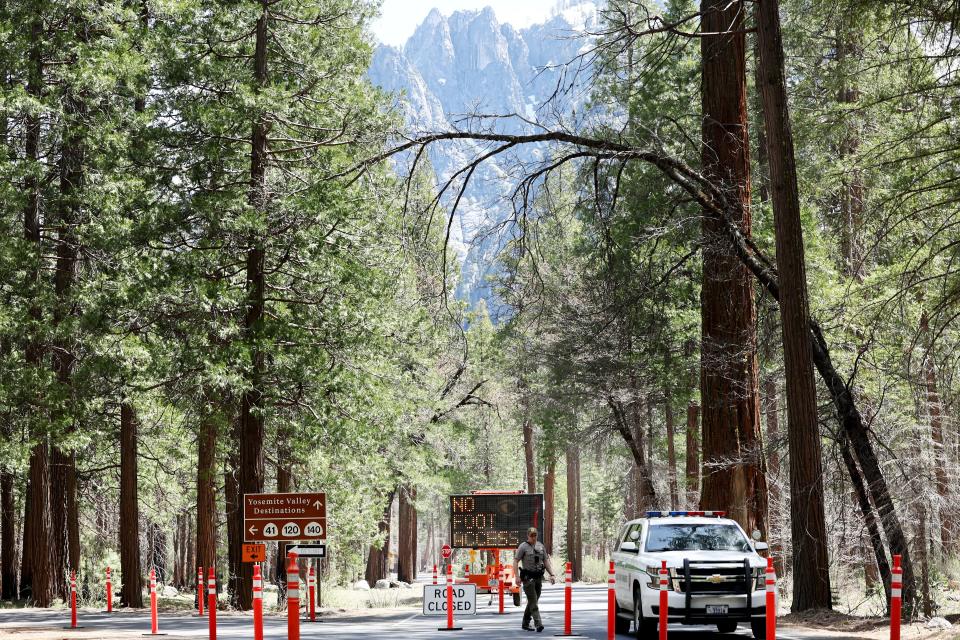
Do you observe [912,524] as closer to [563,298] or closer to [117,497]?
[563,298]

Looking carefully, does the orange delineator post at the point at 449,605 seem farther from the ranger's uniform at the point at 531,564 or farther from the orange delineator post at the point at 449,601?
the ranger's uniform at the point at 531,564

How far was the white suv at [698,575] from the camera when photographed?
16.4m

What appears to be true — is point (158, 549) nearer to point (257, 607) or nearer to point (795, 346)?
point (795, 346)

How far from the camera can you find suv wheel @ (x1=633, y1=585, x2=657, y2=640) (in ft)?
55.4

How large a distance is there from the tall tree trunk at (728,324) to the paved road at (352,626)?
250 centimetres

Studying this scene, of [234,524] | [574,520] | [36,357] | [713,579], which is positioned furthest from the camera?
[574,520]

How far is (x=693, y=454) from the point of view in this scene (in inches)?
1510

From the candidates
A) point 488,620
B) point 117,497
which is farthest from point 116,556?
point 488,620

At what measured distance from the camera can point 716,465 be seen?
19.6m

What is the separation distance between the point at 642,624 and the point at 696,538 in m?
1.60

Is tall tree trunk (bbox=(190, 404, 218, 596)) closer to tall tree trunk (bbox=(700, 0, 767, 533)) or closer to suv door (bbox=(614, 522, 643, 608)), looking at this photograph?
suv door (bbox=(614, 522, 643, 608))

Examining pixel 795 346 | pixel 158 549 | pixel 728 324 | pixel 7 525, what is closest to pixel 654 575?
pixel 795 346

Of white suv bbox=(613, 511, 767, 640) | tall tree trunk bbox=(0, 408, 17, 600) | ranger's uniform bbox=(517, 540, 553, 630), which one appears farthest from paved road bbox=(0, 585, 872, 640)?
tall tree trunk bbox=(0, 408, 17, 600)

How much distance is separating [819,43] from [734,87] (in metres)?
11.5
